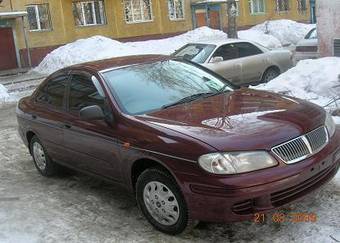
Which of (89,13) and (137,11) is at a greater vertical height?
(89,13)

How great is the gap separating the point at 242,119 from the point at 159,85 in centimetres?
117

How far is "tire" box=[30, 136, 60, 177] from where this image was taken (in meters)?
6.49

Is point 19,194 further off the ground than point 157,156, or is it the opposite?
point 157,156

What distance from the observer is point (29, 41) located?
86.4 ft

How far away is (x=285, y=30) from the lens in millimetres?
33406

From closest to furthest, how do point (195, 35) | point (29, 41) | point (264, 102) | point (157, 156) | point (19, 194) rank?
point (157, 156)
point (264, 102)
point (19, 194)
point (29, 41)
point (195, 35)

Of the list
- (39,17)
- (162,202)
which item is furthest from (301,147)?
(39,17)

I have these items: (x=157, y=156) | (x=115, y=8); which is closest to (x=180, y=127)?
(x=157, y=156)

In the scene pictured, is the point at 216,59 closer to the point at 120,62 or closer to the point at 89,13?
the point at 120,62

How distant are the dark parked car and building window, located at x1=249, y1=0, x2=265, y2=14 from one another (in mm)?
32448

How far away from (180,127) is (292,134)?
91 centimetres

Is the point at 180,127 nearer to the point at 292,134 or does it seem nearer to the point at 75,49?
the point at 292,134

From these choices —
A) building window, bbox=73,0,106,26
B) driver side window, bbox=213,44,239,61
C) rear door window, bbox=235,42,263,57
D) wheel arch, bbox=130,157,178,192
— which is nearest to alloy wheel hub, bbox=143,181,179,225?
wheel arch, bbox=130,157,178,192
